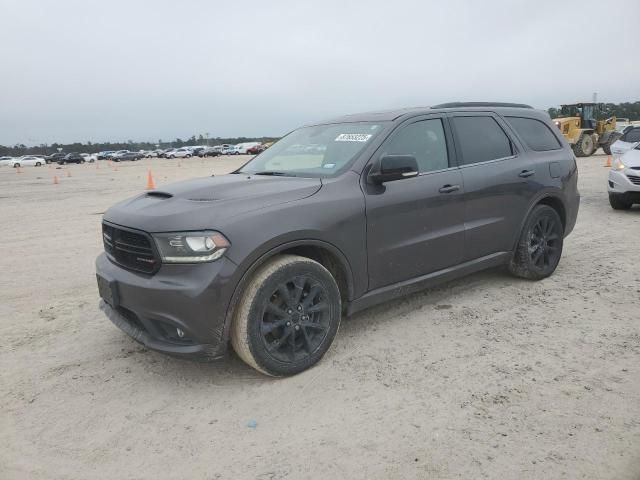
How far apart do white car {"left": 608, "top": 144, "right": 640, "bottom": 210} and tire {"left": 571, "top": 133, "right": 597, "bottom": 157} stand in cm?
1523

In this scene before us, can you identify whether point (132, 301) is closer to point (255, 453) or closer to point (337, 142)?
point (255, 453)

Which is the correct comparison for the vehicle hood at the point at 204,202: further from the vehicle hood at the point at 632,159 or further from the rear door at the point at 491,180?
the vehicle hood at the point at 632,159

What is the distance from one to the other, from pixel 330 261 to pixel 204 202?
100 cm

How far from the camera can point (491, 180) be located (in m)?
4.52

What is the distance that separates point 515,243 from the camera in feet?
16.0

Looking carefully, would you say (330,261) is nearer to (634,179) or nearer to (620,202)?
(634,179)

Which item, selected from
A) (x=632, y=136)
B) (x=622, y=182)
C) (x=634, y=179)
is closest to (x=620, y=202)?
(x=622, y=182)

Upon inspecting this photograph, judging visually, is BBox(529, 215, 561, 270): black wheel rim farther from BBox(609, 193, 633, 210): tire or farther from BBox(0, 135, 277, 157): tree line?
BBox(0, 135, 277, 157): tree line

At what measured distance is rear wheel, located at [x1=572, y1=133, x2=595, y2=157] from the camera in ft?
75.1

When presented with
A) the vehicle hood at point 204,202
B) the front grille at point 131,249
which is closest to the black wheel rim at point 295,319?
the vehicle hood at point 204,202

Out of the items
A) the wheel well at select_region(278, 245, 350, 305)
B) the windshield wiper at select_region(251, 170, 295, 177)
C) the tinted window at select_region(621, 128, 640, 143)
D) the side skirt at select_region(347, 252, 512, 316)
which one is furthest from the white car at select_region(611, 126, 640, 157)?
the wheel well at select_region(278, 245, 350, 305)

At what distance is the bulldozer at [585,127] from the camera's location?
2280cm

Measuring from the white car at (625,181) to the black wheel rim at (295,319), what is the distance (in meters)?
7.48

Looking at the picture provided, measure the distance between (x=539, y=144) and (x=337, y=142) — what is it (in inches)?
93.1
